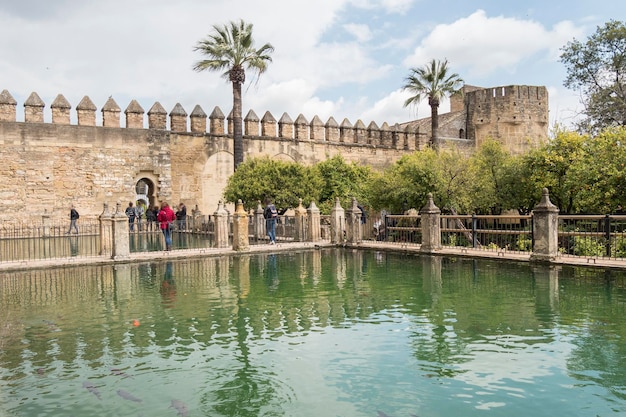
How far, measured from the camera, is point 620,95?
2534cm

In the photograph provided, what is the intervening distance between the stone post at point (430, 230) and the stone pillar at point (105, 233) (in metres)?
7.04

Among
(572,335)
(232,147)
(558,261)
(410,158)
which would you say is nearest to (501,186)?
(410,158)

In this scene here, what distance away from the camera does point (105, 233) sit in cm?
1284

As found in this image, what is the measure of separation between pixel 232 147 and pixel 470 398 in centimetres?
2166

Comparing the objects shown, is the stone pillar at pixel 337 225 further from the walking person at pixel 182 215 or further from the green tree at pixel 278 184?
the walking person at pixel 182 215

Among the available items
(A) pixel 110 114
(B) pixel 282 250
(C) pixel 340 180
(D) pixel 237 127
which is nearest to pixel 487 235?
(B) pixel 282 250

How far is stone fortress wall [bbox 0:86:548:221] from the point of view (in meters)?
21.1

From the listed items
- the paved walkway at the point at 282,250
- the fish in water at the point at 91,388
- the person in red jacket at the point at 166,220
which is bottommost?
the fish in water at the point at 91,388

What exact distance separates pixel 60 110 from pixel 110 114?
182cm

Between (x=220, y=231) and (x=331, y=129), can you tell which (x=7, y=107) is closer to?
(x=220, y=231)

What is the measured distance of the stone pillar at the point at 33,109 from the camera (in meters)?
21.1

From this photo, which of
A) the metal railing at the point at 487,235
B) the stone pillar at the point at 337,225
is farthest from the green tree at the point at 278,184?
the metal railing at the point at 487,235

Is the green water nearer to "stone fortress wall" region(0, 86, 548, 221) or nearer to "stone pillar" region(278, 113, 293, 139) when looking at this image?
"stone fortress wall" region(0, 86, 548, 221)

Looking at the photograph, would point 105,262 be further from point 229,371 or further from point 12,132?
point 12,132
